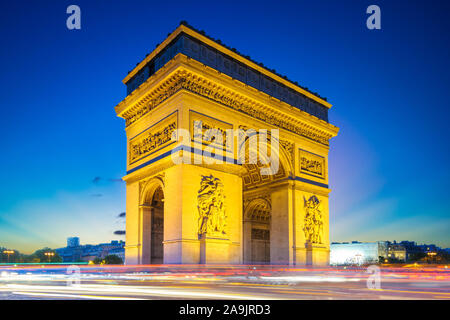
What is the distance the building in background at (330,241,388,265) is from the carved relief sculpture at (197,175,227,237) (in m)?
108

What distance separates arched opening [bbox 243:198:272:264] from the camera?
28562mm

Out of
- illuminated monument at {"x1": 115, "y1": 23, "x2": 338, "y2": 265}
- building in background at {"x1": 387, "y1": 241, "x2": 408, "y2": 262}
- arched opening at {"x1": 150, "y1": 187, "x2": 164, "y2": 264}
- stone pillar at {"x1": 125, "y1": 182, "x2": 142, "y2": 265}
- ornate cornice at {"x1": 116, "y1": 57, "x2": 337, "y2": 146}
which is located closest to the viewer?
illuminated monument at {"x1": 115, "y1": 23, "x2": 338, "y2": 265}

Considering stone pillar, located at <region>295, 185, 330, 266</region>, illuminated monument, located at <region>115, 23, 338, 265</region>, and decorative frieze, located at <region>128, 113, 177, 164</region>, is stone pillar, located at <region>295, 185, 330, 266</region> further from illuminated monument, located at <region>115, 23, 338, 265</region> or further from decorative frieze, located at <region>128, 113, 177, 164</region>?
decorative frieze, located at <region>128, 113, 177, 164</region>

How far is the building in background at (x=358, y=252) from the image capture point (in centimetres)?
12080

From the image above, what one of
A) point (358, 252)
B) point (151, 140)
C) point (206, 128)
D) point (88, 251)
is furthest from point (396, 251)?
point (206, 128)

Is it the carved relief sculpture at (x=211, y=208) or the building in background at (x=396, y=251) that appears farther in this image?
the building in background at (x=396, y=251)

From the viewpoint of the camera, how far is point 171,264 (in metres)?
18.5

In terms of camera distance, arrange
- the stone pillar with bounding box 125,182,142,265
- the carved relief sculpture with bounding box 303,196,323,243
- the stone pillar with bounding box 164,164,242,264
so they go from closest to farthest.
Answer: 1. the stone pillar with bounding box 164,164,242,264
2. the stone pillar with bounding box 125,182,142,265
3. the carved relief sculpture with bounding box 303,196,323,243

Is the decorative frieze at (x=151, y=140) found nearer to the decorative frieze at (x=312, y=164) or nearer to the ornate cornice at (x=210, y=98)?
the ornate cornice at (x=210, y=98)

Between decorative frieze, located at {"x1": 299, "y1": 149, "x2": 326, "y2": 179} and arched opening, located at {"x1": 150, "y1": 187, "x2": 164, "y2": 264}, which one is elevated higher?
decorative frieze, located at {"x1": 299, "y1": 149, "x2": 326, "y2": 179}

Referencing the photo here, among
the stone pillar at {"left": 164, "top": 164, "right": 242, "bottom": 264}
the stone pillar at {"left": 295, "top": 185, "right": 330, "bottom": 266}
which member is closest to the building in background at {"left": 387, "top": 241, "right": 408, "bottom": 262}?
the stone pillar at {"left": 295, "top": 185, "right": 330, "bottom": 266}

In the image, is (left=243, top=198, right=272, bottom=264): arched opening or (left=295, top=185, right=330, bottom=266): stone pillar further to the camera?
(left=243, top=198, right=272, bottom=264): arched opening

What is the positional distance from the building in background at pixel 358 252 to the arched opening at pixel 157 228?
106169 millimetres

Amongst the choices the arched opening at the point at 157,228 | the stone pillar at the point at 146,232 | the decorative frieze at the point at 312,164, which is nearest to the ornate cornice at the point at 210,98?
the decorative frieze at the point at 312,164
